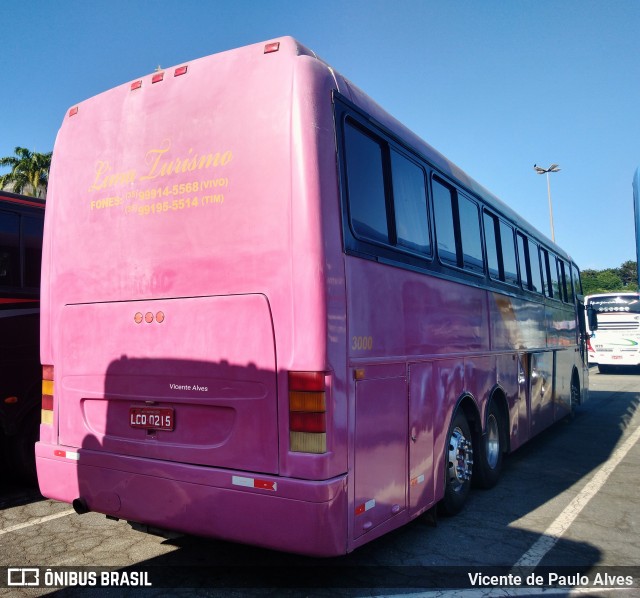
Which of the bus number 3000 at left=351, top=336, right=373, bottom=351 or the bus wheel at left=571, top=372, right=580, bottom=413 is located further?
the bus wheel at left=571, top=372, right=580, bottom=413

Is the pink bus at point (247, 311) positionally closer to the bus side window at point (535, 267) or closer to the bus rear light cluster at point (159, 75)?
the bus rear light cluster at point (159, 75)

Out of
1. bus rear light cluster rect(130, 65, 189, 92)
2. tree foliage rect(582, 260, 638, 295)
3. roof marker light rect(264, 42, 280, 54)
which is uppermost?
tree foliage rect(582, 260, 638, 295)

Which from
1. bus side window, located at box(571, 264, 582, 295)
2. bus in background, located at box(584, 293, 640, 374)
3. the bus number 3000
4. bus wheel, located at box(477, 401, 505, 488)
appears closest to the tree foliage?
bus in background, located at box(584, 293, 640, 374)

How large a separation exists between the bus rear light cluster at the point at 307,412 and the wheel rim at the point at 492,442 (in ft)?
11.9

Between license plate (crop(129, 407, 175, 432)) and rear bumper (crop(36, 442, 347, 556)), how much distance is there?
0.23 meters

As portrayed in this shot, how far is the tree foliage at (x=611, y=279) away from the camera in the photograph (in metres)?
97.4

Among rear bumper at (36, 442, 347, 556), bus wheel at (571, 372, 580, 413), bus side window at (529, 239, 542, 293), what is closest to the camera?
rear bumper at (36, 442, 347, 556)

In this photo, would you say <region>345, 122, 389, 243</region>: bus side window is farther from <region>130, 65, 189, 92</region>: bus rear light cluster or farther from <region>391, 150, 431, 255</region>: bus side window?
<region>130, 65, 189, 92</region>: bus rear light cluster

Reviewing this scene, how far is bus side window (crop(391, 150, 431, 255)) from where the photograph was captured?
476 cm

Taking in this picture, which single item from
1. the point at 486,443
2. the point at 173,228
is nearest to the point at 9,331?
the point at 173,228

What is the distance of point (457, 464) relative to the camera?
5.64 metres

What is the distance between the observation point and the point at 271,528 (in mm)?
3600

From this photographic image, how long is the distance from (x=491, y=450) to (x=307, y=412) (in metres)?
3.90

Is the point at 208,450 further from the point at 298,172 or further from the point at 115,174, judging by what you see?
the point at 115,174
